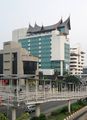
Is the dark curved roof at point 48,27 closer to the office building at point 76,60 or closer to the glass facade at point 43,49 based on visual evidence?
the glass facade at point 43,49

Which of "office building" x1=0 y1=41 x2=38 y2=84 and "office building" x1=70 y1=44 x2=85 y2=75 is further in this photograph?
"office building" x1=70 y1=44 x2=85 y2=75

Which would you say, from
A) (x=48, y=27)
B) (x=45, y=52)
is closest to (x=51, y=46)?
(x=45, y=52)

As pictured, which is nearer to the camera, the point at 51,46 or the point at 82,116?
the point at 82,116

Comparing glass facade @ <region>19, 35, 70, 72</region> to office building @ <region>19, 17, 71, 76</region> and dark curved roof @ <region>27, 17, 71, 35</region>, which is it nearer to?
office building @ <region>19, 17, 71, 76</region>

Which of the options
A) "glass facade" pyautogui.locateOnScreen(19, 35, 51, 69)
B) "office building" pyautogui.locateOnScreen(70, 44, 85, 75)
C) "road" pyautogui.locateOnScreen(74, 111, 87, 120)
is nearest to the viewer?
"road" pyautogui.locateOnScreen(74, 111, 87, 120)

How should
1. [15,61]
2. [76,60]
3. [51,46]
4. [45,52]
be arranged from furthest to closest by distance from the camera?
[76,60] < [45,52] < [51,46] < [15,61]

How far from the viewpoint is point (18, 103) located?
28.1m

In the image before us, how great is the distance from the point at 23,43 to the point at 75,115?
10649 centimetres

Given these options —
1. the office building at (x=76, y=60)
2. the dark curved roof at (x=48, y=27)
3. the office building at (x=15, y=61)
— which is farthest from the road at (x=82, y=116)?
the office building at (x=76, y=60)

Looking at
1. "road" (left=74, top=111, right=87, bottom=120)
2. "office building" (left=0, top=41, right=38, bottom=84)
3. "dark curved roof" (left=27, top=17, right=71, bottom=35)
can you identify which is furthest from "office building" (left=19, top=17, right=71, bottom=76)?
"road" (left=74, top=111, right=87, bottom=120)

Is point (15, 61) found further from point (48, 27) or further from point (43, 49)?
point (48, 27)

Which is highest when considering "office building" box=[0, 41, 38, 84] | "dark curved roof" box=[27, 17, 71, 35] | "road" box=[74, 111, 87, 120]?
"dark curved roof" box=[27, 17, 71, 35]

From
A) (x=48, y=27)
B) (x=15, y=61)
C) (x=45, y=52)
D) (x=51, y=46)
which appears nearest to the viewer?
(x=15, y=61)

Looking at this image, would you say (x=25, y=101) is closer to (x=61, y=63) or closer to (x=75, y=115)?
(x=75, y=115)
